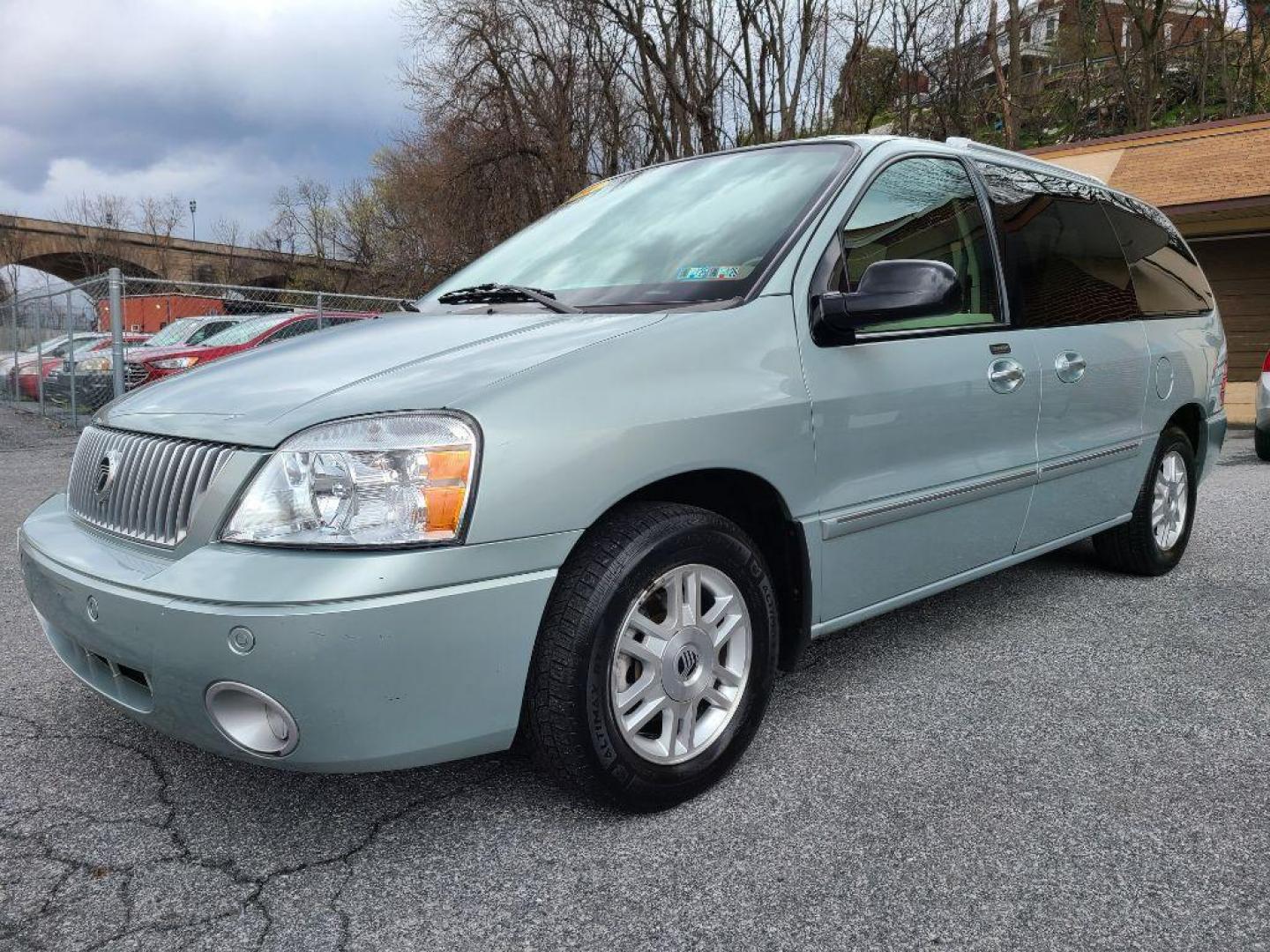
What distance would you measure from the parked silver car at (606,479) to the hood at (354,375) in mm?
10

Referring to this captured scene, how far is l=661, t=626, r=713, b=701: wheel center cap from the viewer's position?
225cm

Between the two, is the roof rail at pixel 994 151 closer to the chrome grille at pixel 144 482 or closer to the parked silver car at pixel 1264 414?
the chrome grille at pixel 144 482

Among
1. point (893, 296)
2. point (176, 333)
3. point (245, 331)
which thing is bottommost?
point (893, 296)

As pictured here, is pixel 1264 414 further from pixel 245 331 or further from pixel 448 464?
pixel 245 331

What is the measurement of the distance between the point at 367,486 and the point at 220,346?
35.0ft

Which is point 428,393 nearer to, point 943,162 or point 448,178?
point 943,162

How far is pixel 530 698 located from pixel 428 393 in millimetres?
676

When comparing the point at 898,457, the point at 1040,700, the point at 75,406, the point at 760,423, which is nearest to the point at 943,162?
the point at 898,457

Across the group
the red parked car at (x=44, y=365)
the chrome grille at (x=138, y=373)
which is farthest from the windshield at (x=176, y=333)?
the chrome grille at (x=138, y=373)

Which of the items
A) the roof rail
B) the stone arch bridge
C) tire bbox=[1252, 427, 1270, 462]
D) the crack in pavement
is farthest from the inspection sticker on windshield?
the stone arch bridge

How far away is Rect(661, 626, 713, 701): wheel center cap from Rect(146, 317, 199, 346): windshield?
12328 millimetres

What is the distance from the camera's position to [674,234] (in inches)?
111

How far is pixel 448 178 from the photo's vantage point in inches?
987

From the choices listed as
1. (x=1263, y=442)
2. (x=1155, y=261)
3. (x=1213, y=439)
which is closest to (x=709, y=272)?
(x=1155, y=261)
